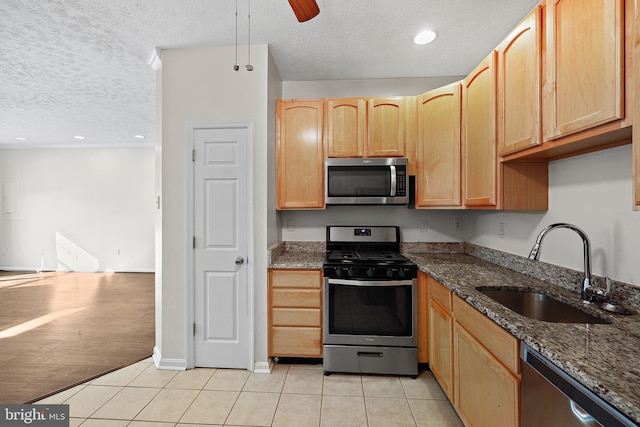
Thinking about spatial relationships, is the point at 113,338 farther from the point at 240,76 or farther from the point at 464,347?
the point at 464,347

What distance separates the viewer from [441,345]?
191cm

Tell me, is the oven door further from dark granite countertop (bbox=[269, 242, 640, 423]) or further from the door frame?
the door frame

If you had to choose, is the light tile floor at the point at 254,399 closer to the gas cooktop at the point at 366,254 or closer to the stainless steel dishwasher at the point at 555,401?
the gas cooktop at the point at 366,254

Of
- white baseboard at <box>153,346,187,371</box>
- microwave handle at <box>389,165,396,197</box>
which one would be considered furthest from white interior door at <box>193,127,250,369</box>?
microwave handle at <box>389,165,396,197</box>

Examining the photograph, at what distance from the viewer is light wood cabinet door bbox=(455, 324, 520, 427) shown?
1.13 meters

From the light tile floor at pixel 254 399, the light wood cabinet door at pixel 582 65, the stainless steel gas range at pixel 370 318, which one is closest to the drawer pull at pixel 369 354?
the stainless steel gas range at pixel 370 318

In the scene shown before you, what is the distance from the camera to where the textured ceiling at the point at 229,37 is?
1.85 m

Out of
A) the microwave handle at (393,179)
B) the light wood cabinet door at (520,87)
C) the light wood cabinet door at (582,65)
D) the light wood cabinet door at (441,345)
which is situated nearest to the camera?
the light wood cabinet door at (582,65)

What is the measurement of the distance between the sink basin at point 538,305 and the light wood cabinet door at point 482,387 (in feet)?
1.06

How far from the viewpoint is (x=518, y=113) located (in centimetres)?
161

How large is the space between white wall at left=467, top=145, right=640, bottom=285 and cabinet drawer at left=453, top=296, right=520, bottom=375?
0.73 metres

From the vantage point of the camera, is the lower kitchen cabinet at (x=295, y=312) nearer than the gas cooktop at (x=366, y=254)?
No

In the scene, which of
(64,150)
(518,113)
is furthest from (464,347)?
(64,150)

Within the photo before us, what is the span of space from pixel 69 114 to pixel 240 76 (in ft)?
11.1
